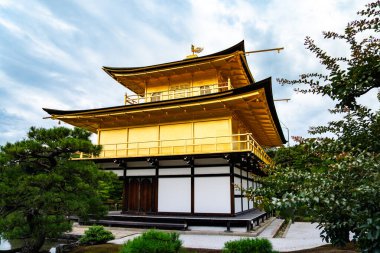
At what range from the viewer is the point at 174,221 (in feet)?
50.3

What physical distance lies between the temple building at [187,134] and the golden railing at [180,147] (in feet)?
0.19

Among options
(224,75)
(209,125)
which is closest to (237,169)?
(209,125)

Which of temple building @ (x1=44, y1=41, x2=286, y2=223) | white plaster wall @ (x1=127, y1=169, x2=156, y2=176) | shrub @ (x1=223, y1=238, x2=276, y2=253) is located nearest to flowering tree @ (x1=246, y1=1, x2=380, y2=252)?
shrub @ (x1=223, y1=238, x2=276, y2=253)

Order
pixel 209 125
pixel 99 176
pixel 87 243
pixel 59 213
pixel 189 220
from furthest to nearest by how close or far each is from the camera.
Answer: pixel 209 125, pixel 189 220, pixel 87 243, pixel 99 176, pixel 59 213

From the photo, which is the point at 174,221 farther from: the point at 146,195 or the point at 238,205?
the point at 238,205

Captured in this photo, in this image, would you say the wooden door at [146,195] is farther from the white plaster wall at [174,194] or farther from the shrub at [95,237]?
the shrub at [95,237]

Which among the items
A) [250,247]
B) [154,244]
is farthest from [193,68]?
[250,247]

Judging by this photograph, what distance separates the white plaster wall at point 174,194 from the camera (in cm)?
1619

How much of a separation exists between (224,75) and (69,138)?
13682 millimetres

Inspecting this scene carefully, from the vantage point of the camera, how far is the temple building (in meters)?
15.6

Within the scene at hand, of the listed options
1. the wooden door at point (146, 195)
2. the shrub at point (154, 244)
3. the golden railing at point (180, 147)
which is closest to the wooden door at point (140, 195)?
the wooden door at point (146, 195)

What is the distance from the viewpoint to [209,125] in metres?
17.0

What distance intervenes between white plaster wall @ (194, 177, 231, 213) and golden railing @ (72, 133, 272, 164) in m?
1.67

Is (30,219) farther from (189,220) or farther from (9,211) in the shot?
(189,220)
